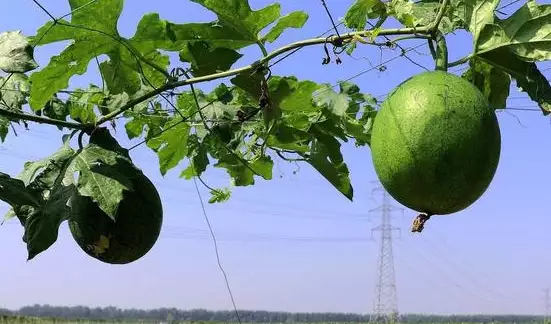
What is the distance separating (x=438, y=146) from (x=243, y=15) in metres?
0.75

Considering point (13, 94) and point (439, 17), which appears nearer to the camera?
point (439, 17)

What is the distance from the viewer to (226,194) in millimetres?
3498

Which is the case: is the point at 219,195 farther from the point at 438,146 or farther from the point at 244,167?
the point at 438,146

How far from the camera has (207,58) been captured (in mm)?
2027

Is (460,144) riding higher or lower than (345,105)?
lower

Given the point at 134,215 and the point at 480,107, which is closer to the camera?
the point at 480,107

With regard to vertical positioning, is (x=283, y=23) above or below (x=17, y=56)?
above

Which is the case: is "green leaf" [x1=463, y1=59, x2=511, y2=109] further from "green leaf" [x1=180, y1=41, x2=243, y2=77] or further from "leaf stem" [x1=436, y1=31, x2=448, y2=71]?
"green leaf" [x1=180, y1=41, x2=243, y2=77]

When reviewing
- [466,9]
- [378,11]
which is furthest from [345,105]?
[466,9]

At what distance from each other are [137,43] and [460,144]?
42.7 inches

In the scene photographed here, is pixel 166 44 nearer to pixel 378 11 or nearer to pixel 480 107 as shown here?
pixel 378 11

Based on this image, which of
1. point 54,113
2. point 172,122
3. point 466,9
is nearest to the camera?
point 466,9

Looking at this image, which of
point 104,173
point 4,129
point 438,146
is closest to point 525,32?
point 438,146

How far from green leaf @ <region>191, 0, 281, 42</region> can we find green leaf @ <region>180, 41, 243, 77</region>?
7 cm
